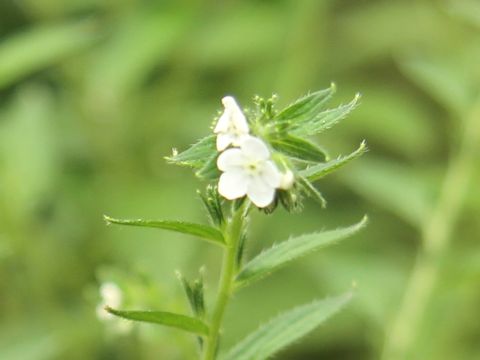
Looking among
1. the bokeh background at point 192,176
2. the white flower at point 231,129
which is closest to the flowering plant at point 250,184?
the white flower at point 231,129

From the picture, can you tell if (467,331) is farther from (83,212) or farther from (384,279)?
(83,212)

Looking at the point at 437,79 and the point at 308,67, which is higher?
the point at 308,67

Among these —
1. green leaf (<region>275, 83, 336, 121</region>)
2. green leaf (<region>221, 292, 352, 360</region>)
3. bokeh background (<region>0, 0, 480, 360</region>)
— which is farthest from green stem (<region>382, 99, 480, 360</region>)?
green leaf (<region>275, 83, 336, 121</region>)

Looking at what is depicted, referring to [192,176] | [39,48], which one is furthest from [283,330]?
[192,176]

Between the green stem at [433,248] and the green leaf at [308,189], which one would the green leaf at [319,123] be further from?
the green stem at [433,248]

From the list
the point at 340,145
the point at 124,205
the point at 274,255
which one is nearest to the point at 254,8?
the point at 340,145

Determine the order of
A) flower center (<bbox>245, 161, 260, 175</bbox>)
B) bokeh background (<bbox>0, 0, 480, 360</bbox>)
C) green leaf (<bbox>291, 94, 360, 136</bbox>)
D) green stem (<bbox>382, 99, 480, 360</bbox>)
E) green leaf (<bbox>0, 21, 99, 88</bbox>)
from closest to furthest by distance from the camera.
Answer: flower center (<bbox>245, 161, 260, 175</bbox>) → green leaf (<bbox>291, 94, 360, 136</bbox>) → green stem (<bbox>382, 99, 480, 360</bbox>) → bokeh background (<bbox>0, 0, 480, 360</bbox>) → green leaf (<bbox>0, 21, 99, 88</bbox>)

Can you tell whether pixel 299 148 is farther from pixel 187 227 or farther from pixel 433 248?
pixel 433 248

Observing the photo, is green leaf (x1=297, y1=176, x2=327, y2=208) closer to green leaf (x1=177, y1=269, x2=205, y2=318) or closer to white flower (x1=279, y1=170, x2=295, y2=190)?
white flower (x1=279, y1=170, x2=295, y2=190)
